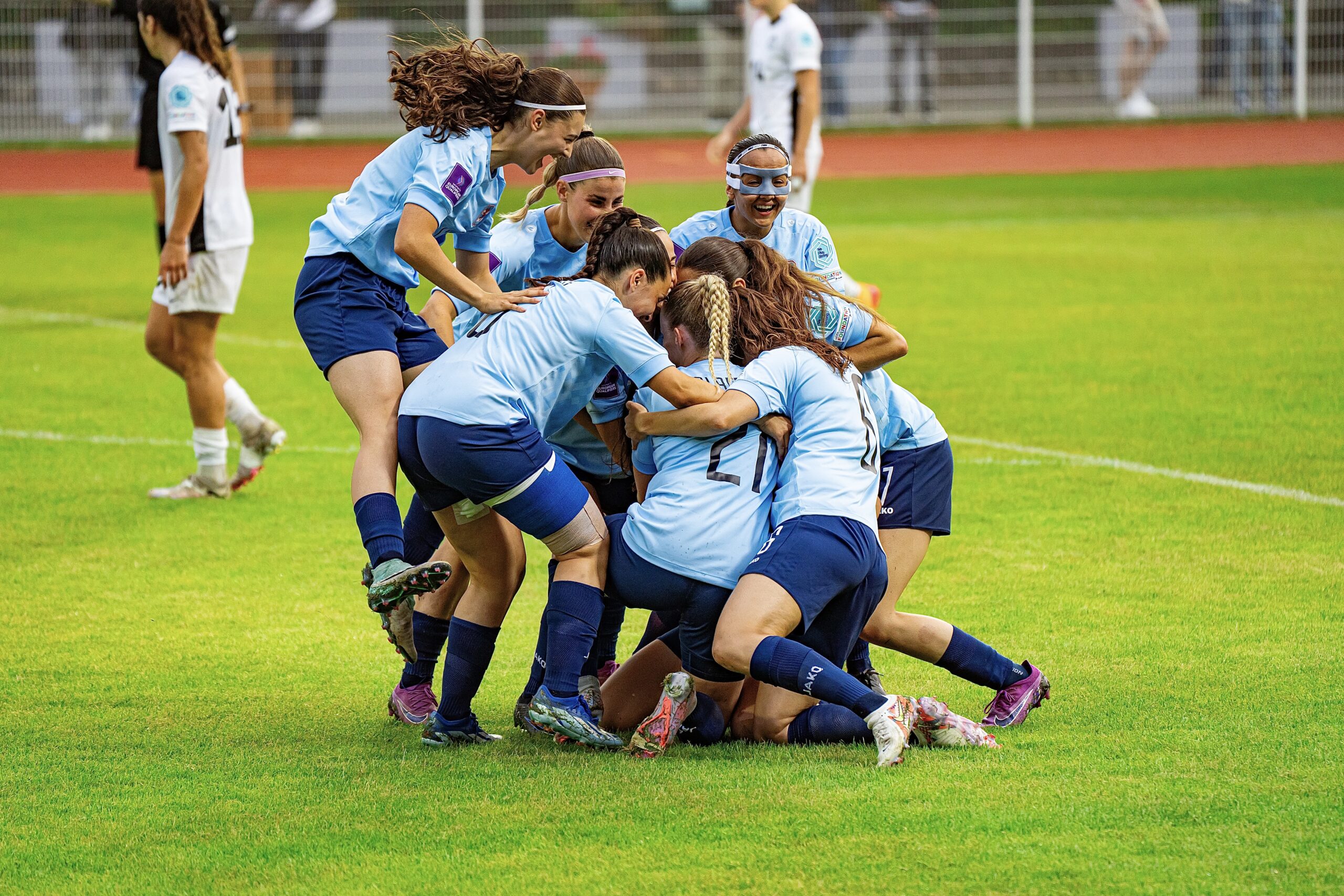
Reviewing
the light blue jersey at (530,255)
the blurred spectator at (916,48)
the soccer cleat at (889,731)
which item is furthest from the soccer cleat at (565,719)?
the blurred spectator at (916,48)

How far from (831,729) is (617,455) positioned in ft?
3.41

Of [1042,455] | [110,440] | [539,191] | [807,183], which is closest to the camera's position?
[539,191]

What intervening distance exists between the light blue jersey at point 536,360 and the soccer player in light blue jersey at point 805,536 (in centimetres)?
21

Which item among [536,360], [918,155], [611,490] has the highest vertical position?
[918,155]

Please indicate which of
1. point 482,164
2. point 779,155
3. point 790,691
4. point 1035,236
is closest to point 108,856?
point 790,691

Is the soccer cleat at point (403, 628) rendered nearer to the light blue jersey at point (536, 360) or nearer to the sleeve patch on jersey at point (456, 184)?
the light blue jersey at point (536, 360)

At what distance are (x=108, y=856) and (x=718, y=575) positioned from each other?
1.63m

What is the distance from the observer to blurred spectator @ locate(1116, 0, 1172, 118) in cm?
2380

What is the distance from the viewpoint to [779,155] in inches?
210

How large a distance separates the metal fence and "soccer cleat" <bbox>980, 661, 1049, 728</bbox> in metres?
20.4

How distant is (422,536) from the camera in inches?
203

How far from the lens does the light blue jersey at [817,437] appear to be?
4285 mm

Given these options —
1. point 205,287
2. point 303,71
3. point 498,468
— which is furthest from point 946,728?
point 303,71

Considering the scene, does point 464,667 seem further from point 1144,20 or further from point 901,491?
point 1144,20
